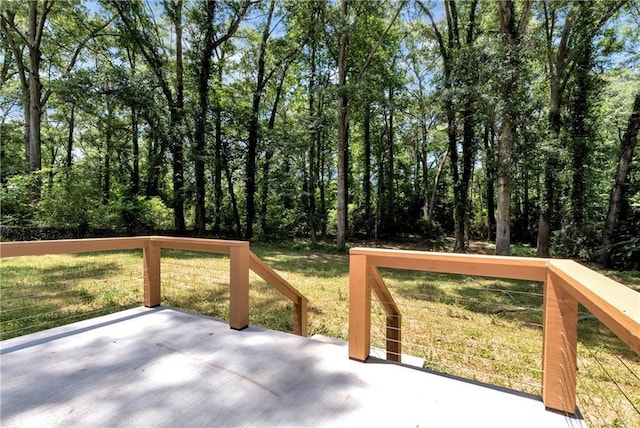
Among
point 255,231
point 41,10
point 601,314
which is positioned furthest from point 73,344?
point 41,10

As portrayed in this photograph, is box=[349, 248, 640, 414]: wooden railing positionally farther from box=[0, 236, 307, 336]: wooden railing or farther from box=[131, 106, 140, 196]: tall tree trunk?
box=[131, 106, 140, 196]: tall tree trunk

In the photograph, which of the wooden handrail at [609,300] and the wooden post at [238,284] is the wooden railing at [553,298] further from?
the wooden post at [238,284]

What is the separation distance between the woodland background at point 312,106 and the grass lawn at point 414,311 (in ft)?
11.3

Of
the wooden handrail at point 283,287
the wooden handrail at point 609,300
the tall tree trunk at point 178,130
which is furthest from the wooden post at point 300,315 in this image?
the tall tree trunk at point 178,130

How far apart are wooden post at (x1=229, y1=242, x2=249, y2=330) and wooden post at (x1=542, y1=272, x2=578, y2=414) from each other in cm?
204

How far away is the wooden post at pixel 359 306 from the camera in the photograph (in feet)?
6.39

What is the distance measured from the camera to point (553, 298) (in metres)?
1.46

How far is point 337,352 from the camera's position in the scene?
6.98 ft

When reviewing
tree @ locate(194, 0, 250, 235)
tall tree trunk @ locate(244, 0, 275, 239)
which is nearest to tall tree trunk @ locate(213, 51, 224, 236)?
tree @ locate(194, 0, 250, 235)

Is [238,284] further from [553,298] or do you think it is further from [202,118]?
[202,118]

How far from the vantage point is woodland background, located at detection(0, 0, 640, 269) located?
8.16 metres

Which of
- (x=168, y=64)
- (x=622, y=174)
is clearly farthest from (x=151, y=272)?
(x=622, y=174)

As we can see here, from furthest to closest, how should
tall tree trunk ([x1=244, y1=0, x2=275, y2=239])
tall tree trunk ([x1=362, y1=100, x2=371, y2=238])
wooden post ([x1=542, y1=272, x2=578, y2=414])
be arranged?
tall tree trunk ([x1=362, y1=100, x2=371, y2=238]) → tall tree trunk ([x1=244, y1=0, x2=275, y2=239]) → wooden post ([x1=542, y1=272, x2=578, y2=414])

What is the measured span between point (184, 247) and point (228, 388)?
1553 millimetres
